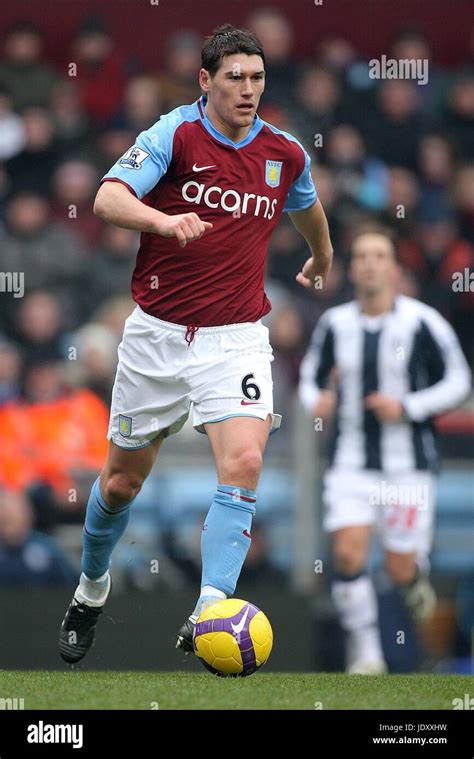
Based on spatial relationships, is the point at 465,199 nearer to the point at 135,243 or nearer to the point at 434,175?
the point at 434,175

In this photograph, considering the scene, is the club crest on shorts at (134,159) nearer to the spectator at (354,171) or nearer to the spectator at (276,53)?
the spectator at (354,171)

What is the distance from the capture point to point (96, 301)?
398 inches

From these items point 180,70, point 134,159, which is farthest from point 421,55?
point 134,159

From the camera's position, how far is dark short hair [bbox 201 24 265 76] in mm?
5273

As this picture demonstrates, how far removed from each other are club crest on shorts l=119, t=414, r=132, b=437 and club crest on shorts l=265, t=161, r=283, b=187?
1.06m

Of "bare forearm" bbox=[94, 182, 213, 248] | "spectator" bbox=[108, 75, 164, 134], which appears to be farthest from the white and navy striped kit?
"bare forearm" bbox=[94, 182, 213, 248]

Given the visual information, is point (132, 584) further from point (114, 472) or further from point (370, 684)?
point (370, 684)

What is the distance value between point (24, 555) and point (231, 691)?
3.98 meters

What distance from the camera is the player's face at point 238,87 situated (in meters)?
5.27

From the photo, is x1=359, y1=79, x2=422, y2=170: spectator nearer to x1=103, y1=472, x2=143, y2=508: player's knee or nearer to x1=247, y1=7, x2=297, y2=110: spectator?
x1=247, y1=7, x2=297, y2=110: spectator

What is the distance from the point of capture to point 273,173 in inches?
217

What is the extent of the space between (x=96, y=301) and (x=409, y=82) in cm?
328

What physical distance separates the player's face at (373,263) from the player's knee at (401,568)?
1596 mm
